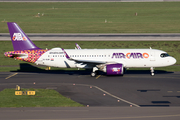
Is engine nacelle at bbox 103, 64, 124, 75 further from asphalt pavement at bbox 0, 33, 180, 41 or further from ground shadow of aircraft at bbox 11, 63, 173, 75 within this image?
asphalt pavement at bbox 0, 33, 180, 41

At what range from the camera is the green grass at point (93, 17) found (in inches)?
3650

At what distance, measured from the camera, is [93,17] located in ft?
388

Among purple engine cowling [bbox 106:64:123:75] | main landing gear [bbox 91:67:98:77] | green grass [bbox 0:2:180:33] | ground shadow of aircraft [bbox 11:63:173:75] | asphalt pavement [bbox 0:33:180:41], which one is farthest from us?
green grass [bbox 0:2:180:33]

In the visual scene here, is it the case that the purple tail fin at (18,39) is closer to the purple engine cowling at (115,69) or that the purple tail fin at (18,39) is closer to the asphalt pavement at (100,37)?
the purple engine cowling at (115,69)

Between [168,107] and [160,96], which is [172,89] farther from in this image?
[168,107]

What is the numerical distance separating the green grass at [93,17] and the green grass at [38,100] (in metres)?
54.7

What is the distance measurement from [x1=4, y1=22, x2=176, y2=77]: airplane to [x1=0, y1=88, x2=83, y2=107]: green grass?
11.8 m

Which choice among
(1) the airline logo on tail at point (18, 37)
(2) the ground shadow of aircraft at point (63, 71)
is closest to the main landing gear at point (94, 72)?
(2) the ground shadow of aircraft at point (63, 71)

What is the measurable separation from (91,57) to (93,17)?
72.8 meters

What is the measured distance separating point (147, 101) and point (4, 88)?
64.8ft

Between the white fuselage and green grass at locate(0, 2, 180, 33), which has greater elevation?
green grass at locate(0, 2, 180, 33)

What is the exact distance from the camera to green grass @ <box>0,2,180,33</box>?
92.7m

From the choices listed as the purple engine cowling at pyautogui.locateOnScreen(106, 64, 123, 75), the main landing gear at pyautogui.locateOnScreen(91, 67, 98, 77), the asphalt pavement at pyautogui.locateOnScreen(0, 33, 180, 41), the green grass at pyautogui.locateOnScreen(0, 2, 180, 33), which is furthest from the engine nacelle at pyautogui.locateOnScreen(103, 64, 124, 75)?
the green grass at pyautogui.locateOnScreen(0, 2, 180, 33)

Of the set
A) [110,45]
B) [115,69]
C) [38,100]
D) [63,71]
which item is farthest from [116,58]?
[110,45]
